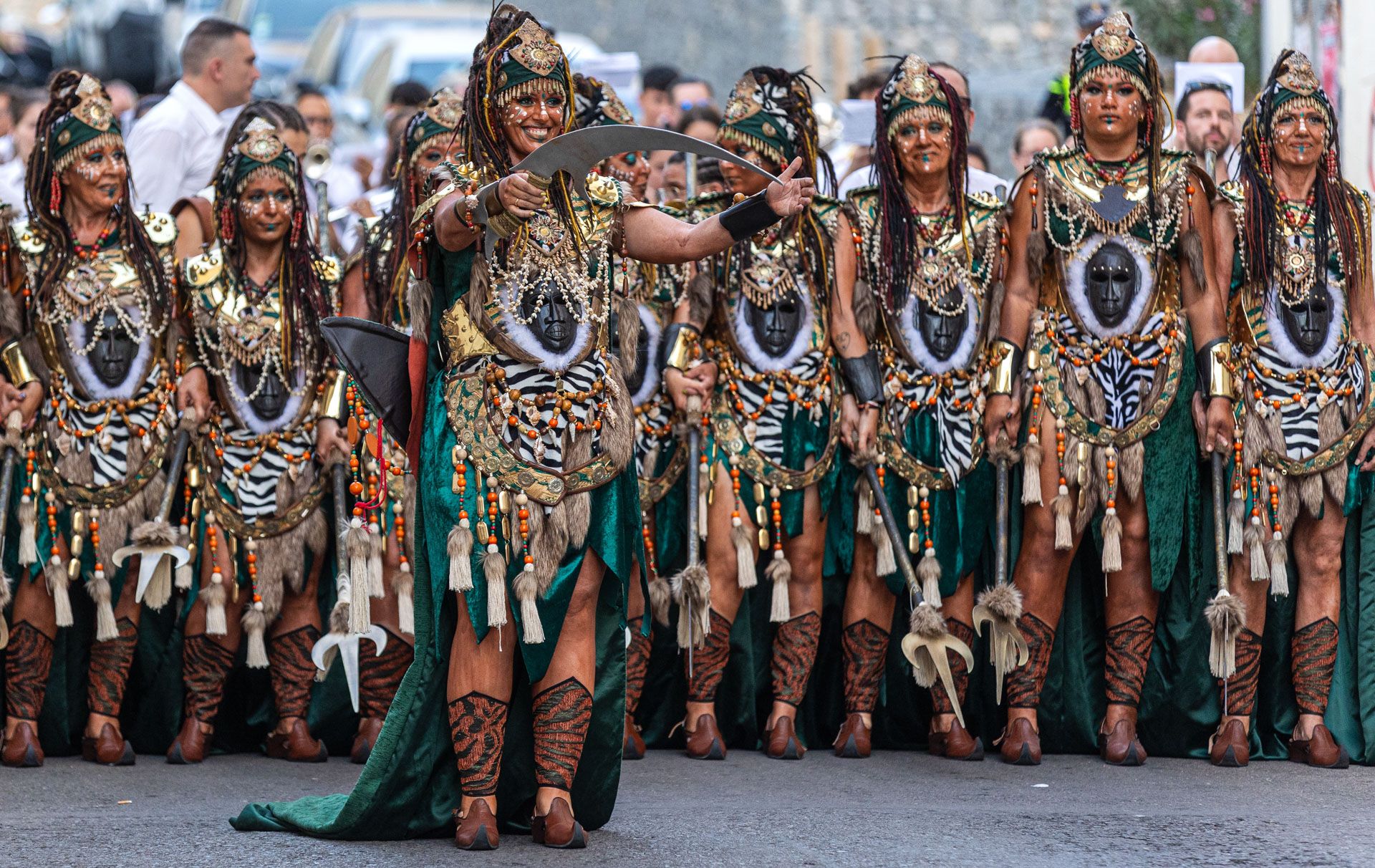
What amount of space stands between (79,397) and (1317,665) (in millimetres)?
3984

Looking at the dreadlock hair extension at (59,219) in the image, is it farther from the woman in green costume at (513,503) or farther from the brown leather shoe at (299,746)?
the woman in green costume at (513,503)

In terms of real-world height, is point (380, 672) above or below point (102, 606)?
below

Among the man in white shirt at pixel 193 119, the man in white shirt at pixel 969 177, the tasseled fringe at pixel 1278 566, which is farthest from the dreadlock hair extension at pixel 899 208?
the man in white shirt at pixel 193 119

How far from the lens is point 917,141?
6.46 m

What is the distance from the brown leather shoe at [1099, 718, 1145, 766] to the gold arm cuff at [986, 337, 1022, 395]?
3.65ft

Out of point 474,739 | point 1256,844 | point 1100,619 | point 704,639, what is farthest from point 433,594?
point 1100,619

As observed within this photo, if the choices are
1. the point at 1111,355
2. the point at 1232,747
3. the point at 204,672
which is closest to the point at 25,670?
the point at 204,672

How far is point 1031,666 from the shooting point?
6387 mm

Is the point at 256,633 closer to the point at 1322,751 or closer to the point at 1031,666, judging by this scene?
the point at 1031,666

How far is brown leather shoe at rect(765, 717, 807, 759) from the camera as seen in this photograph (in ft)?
21.2

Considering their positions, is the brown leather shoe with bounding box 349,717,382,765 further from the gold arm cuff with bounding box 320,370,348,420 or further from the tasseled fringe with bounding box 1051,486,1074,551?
the tasseled fringe with bounding box 1051,486,1074,551

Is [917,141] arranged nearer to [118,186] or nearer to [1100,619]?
[1100,619]

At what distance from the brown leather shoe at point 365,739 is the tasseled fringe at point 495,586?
1754 mm

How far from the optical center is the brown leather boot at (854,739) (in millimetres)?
6527
